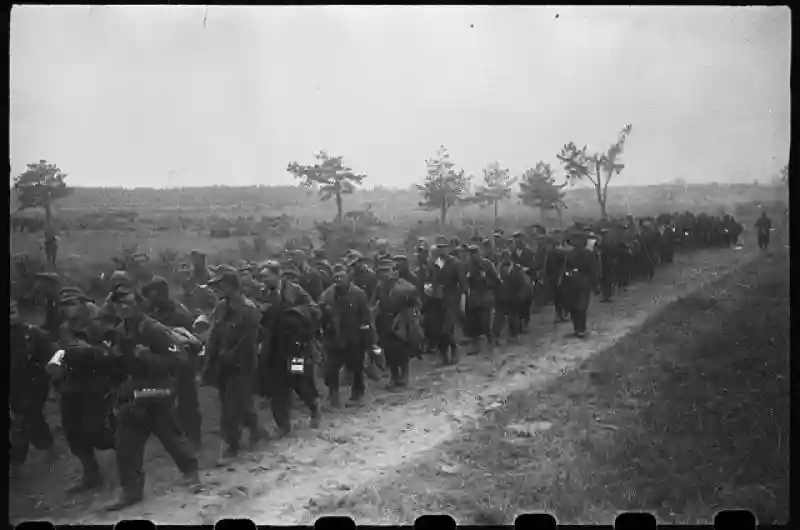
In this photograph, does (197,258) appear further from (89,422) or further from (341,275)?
(89,422)

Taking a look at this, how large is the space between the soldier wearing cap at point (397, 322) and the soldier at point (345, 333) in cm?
25

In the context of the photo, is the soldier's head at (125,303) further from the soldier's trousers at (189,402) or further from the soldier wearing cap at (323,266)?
the soldier wearing cap at (323,266)

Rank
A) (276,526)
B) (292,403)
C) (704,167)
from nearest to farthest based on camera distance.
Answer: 1. (276,526)
2. (292,403)
3. (704,167)

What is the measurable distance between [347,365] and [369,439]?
0.86m

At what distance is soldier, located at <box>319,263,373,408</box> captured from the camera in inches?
301

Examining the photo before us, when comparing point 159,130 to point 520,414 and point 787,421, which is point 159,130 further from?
point 787,421

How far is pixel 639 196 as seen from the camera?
8102mm

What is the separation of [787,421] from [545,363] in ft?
8.51

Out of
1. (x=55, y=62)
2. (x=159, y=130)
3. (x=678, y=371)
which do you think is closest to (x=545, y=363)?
(x=678, y=371)

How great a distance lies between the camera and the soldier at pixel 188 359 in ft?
23.1

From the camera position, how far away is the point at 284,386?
7371 millimetres

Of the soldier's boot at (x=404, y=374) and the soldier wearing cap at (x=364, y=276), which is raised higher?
the soldier wearing cap at (x=364, y=276)

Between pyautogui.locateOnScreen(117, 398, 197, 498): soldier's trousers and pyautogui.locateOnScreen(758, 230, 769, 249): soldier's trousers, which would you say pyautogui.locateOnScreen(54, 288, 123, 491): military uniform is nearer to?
pyautogui.locateOnScreen(117, 398, 197, 498): soldier's trousers

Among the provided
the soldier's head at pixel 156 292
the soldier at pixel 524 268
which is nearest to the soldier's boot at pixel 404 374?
the soldier at pixel 524 268
